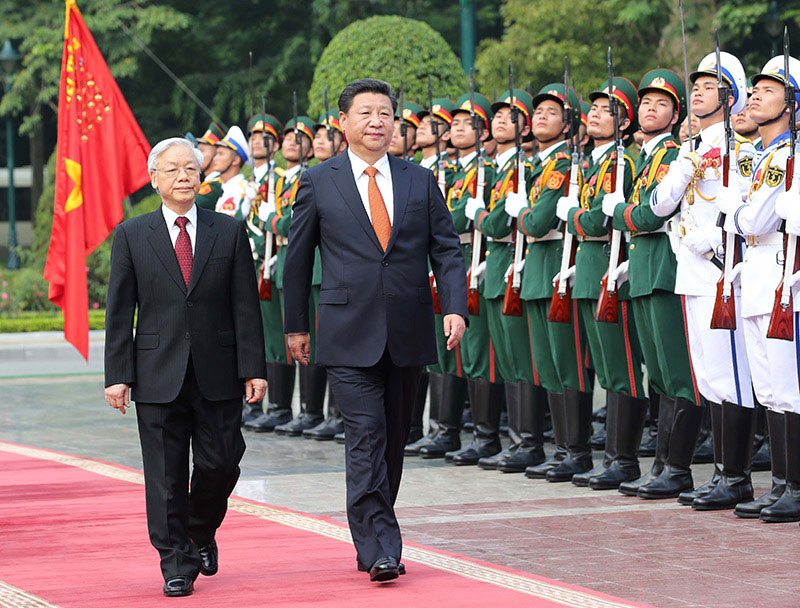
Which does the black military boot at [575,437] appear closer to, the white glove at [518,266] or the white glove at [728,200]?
the white glove at [518,266]

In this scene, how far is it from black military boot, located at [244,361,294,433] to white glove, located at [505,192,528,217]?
328 centimetres

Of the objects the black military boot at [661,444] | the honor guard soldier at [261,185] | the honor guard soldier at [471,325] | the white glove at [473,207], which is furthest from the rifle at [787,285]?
the honor guard soldier at [261,185]

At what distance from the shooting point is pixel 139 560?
6793 millimetres

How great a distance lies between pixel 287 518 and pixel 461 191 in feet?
9.78

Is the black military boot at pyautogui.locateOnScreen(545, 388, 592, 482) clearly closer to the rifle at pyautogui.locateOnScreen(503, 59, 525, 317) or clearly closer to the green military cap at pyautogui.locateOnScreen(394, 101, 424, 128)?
the rifle at pyautogui.locateOnScreen(503, 59, 525, 317)

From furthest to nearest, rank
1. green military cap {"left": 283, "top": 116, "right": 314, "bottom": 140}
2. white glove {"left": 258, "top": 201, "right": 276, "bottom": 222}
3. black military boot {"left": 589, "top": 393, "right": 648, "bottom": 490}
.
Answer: green military cap {"left": 283, "top": 116, "right": 314, "bottom": 140} → white glove {"left": 258, "top": 201, "right": 276, "bottom": 222} → black military boot {"left": 589, "top": 393, "right": 648, "bottom": 490}

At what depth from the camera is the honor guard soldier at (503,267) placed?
9469 millimetres

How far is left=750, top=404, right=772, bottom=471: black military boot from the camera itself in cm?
941

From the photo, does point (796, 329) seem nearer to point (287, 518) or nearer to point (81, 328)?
point (287, 518)

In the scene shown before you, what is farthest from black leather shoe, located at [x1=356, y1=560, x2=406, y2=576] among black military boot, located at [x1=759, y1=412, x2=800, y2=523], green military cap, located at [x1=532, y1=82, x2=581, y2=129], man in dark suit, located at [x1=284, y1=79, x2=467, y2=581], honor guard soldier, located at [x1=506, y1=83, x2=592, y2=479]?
green military cap, located at [x1=532, y1=82, x2=581, y2=129]

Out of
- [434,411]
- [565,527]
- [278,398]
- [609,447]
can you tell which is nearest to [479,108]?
[434,411]

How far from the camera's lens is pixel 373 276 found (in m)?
6.50

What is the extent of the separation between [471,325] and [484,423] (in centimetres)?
60

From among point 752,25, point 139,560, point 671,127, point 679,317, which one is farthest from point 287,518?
point 752,25
